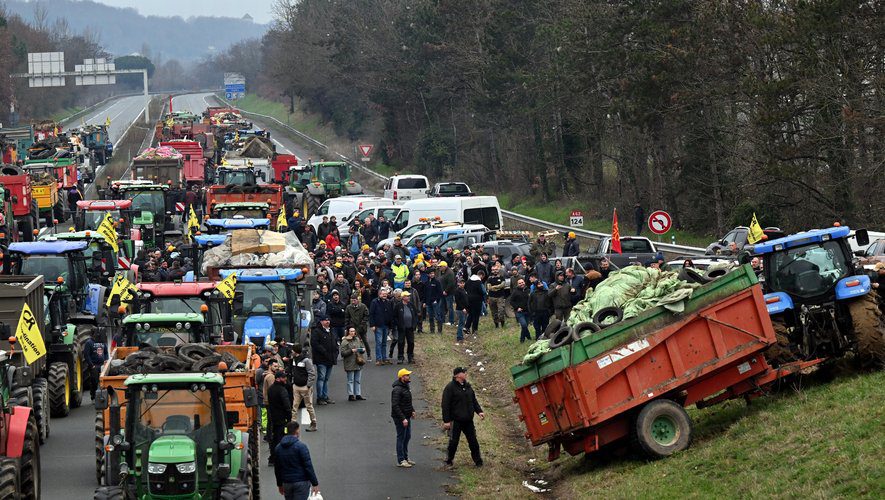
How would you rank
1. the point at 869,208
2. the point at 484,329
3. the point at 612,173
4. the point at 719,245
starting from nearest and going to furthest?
the point at 484,329
the point at 719,245
the point at 869,208
the point at 612,173

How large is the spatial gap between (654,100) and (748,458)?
33190mm

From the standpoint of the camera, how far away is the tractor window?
18.7 meters

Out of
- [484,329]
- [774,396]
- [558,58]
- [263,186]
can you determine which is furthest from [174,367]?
[558,58]

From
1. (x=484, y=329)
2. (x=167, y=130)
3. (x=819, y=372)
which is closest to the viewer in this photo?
(x=819, y=372)

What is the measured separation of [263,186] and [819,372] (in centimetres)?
3309

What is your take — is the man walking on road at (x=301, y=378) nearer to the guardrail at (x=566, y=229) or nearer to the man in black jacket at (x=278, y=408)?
the man in black jacket at (x=278, y=408)

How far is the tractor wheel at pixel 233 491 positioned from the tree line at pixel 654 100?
25609 millimetres

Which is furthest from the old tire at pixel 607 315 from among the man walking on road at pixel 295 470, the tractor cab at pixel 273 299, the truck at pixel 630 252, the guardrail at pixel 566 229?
the guardrail at pixel 566 229

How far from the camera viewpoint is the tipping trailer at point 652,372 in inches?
680

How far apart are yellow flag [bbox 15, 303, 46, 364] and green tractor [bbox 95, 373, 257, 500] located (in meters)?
4.43

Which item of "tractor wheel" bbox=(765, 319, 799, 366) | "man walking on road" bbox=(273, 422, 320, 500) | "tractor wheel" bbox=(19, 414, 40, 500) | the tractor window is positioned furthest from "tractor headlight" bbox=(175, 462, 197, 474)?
the tractor window

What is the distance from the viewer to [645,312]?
57.5 feet

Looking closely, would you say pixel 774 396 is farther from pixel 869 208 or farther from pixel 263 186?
Result: pixel 263 186

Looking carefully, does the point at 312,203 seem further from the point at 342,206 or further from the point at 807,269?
the point at 807,269
